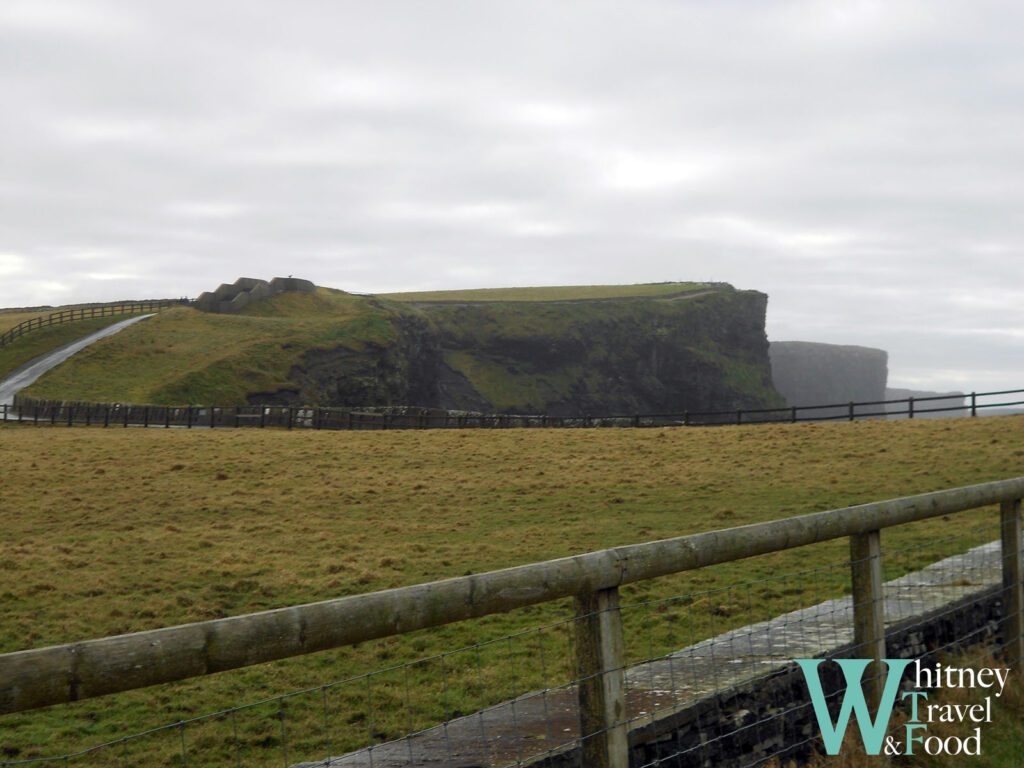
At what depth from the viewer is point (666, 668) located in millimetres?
5809

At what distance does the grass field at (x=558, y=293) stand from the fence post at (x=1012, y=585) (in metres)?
126

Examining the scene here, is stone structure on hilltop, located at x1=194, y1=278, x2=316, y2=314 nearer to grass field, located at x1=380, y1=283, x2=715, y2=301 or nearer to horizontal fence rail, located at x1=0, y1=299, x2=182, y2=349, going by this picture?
horizontal fence rail, located at x1=0, y1=299, x2=182, y2=349

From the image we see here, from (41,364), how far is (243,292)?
23.8 m

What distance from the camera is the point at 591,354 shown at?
394ft

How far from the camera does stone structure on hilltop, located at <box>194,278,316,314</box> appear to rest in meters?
80.7

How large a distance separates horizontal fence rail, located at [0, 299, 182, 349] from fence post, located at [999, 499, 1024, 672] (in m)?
74.5

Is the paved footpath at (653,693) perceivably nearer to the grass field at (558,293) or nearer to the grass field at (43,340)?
the grass field at (43,340)

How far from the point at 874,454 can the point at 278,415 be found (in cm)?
2672

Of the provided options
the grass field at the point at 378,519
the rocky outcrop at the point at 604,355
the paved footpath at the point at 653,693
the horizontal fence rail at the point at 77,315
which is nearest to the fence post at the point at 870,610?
the paved footpath at the point at 653,693

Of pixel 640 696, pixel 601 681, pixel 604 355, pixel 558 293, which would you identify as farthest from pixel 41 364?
pixel 558 293

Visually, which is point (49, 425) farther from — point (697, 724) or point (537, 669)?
point (697, 724)

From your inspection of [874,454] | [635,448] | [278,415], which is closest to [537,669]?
[874,454]

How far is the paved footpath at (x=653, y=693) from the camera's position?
4.32 metres

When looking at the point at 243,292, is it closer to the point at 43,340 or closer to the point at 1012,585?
the point at 43,340
